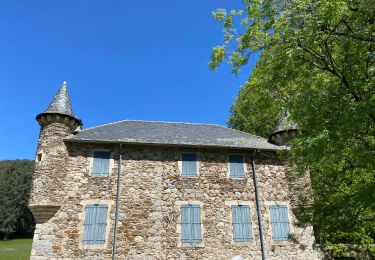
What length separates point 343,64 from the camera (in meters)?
8.12

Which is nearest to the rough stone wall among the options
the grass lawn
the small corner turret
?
the small corner turret

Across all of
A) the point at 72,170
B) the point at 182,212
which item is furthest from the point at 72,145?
the point at 182,212

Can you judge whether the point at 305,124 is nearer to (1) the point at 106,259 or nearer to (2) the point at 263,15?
(2) the point at 263,15

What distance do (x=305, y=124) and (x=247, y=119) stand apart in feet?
60.3

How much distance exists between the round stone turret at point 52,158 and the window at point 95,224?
123 centimetres

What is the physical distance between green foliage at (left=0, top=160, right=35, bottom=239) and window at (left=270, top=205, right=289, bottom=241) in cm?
3973

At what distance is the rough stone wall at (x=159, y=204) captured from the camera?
12.8 m

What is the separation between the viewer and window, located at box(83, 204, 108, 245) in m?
12.8

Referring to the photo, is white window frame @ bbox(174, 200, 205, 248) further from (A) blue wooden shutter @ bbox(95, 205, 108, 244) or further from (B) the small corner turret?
(B) the small corner turret

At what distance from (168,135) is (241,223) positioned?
5.18 metres

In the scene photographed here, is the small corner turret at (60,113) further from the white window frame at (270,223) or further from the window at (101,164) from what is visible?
the white window frame at (270,223)

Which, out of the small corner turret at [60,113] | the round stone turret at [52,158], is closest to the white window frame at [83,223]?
the round stone turret at [52,158]

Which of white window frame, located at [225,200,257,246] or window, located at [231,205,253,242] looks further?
window, located at [231,205,253,242]

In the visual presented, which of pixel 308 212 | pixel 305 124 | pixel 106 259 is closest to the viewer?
pixel 305 124
